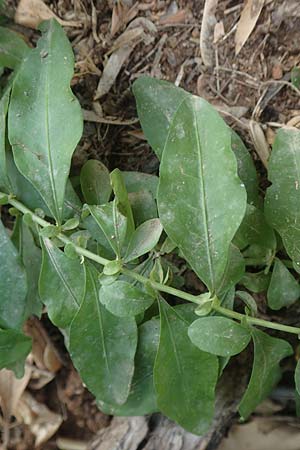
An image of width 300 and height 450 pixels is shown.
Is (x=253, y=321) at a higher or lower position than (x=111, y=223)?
lower

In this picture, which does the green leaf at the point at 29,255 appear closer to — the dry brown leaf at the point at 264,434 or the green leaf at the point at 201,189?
the green leaf at the point at 201,189

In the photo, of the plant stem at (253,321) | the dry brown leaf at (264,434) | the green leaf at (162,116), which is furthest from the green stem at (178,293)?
the dry brown leaf at (264,434)

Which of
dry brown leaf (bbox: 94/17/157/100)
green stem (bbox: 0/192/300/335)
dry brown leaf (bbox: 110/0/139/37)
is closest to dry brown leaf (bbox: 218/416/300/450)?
green stem (bbox: 0/192/300/335)

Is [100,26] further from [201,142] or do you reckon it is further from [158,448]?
[158,448]

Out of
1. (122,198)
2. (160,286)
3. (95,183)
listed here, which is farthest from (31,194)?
(160,286)

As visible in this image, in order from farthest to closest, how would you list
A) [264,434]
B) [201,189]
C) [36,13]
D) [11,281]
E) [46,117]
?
1. [264,434]
2. [36,13]
3. [11,281]
4. [46,117]
5. [201,189]

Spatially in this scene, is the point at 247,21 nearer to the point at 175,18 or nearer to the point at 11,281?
the point at 175,18
